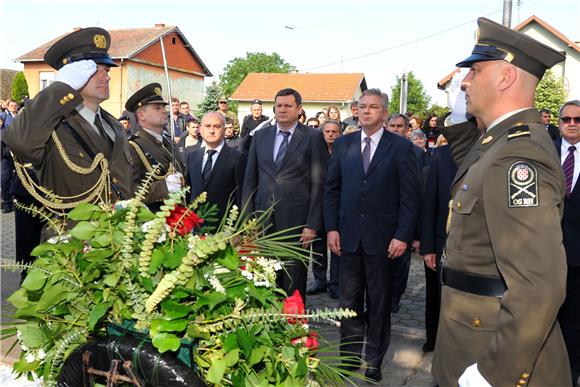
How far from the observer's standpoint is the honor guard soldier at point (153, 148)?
13.8 ft

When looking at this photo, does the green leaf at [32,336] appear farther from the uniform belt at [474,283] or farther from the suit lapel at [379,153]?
the suit lapel at [379,153]

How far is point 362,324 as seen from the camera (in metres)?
4.64

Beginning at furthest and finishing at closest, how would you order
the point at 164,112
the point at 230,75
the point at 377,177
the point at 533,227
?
the point at 230,75 < the point at 164,112 < the point at 377,177 < the point at 533,227

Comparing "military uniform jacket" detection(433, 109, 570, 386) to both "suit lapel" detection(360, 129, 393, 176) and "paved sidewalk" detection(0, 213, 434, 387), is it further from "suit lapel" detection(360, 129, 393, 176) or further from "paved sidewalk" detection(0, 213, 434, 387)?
"suit lapel" detection(360, 129, 393, 176)

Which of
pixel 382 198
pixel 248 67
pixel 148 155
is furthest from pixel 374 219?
pixel 248 67

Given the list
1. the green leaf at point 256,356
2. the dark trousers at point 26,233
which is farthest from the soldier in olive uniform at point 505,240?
the dark trousers at point 26,233

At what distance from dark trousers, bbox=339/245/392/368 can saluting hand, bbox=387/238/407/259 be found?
0.24 feet

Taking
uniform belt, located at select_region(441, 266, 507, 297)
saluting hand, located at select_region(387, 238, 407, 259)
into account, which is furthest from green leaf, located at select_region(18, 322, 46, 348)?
saluting hand, located at select_region(387, 238, 407, 259)

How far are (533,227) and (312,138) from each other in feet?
12.7

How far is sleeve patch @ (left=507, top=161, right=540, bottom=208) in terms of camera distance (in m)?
1.78

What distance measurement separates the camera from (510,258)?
1.77 metres

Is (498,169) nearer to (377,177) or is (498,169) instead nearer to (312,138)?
(377,177)

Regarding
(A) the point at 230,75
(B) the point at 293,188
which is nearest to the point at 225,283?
(B) the point at 293,188

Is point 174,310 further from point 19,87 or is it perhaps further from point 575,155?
point 19,87
